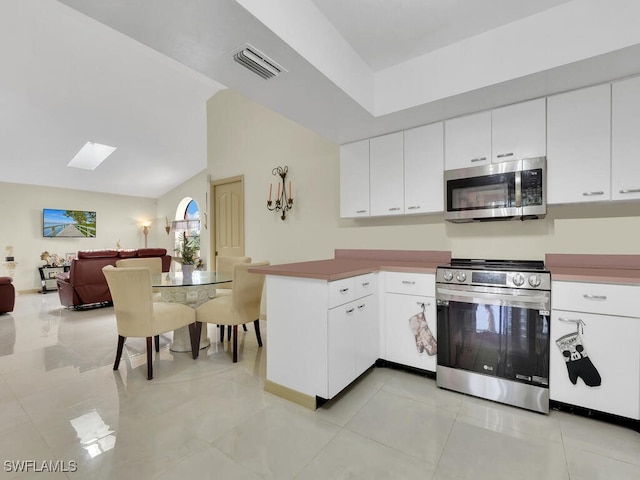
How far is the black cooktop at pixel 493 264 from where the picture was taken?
85.5 inches

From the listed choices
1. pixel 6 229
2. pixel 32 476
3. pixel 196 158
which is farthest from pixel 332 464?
pixel 6 229

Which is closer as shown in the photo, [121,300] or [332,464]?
[332,464]

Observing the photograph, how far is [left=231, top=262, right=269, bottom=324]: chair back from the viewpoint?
2.75m

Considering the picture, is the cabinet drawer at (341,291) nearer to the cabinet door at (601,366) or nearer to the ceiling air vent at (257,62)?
the cabinet door at (601,366)

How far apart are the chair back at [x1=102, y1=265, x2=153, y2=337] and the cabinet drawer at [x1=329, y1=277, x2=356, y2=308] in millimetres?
1513

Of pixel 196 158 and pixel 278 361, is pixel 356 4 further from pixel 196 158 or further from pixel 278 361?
pixel 196 158

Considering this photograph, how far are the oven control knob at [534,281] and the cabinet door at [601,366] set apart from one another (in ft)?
0.66

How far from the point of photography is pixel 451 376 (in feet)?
7.24

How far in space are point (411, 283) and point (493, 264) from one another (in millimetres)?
657

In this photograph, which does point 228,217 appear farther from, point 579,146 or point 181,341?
point 579,146

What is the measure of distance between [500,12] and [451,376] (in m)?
2.53

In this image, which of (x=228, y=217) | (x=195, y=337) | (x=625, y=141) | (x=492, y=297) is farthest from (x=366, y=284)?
(x=228, y=217)

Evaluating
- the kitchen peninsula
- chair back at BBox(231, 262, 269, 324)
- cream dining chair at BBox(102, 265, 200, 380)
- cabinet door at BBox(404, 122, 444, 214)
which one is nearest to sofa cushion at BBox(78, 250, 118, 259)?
cream dining chair at BBox(102, 265, 200, 380)

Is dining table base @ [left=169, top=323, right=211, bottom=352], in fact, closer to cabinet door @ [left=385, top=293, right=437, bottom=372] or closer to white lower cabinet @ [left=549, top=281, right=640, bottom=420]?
cabinet door @ [left=385, top=293, right=437, bottom=372]
